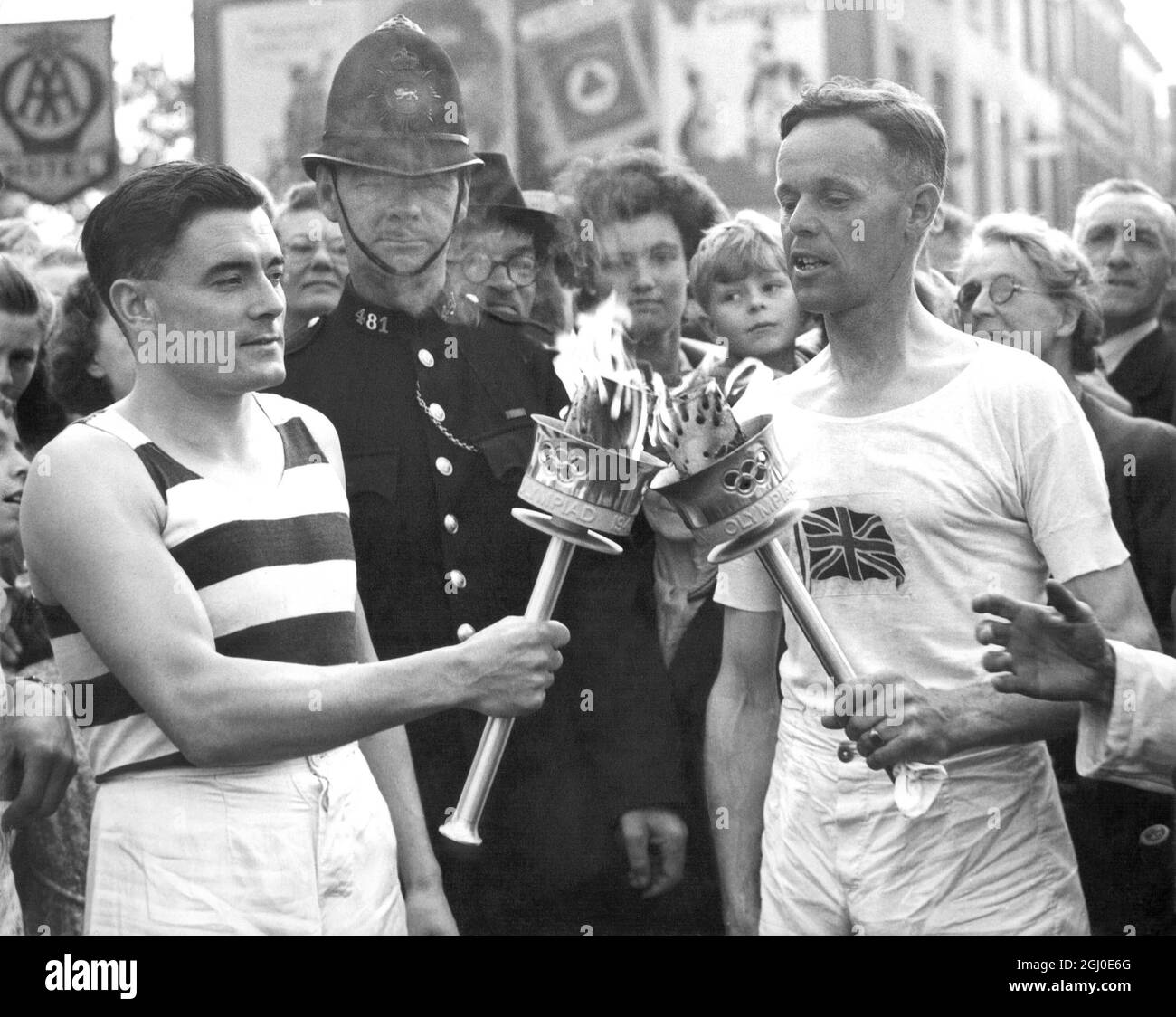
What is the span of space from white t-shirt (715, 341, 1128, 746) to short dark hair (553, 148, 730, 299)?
130 cm

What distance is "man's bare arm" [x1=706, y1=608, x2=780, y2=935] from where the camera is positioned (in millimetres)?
2926

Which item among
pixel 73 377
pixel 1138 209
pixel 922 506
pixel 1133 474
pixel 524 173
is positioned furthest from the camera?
pixel 524 173

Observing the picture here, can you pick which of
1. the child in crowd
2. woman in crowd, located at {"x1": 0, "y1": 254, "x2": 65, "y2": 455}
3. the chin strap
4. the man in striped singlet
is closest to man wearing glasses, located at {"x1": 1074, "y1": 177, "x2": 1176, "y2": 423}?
the child in crowd

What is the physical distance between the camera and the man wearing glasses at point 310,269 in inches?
170

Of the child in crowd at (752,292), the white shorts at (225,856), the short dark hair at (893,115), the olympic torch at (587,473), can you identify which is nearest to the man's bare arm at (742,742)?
the olympic torch at (587,473)

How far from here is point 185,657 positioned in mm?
2455

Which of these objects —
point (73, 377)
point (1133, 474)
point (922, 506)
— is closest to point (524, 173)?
point (73, 377)

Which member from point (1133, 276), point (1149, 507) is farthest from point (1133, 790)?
point (1133, 276)

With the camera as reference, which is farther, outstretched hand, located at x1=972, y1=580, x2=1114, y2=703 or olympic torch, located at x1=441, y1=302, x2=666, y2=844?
olympic torch, located at x1=441, y1=302, x2=666, y2=844

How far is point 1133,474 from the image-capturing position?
335cm

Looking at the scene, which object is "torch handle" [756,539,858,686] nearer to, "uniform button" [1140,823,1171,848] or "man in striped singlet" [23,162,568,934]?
"man in striped singlet" [23,162,568,934]

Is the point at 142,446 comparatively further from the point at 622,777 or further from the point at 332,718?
the point at 622,777

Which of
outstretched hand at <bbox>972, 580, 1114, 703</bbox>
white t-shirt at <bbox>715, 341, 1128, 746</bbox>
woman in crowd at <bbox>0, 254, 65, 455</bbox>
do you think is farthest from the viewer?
woman in crowd at <bbox>0, 254, 65, 455</bbox>

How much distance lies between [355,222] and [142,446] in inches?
32.5
